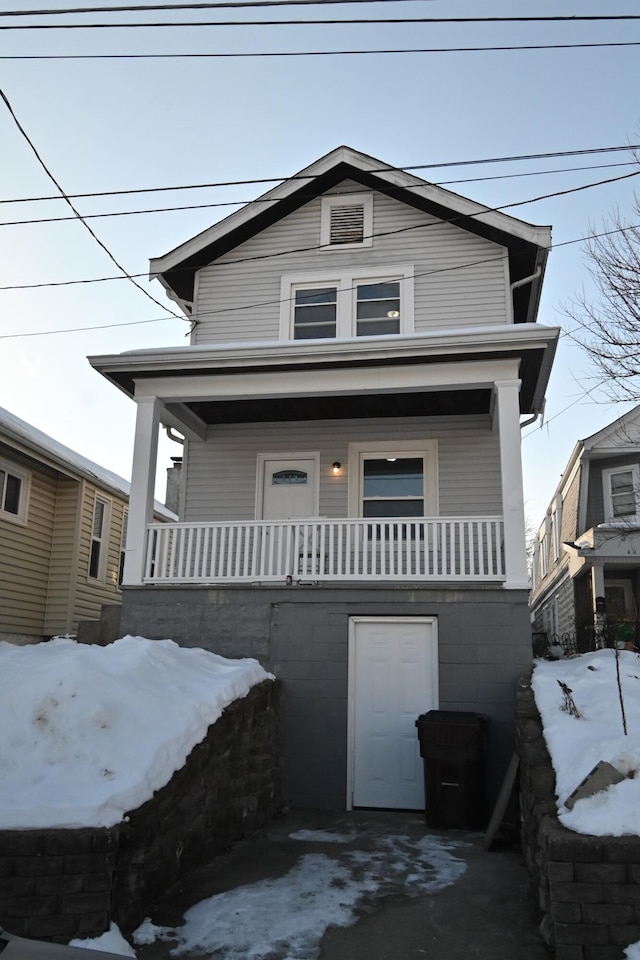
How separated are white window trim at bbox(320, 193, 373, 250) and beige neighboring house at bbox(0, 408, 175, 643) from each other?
5.99 metres

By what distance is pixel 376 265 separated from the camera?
38.8 feet

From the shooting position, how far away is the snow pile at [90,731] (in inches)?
164

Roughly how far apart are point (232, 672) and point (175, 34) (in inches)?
251

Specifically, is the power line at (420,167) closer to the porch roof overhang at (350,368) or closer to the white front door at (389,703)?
the porch roof overhang at (350,368)

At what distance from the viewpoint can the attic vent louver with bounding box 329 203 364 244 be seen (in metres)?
12.1

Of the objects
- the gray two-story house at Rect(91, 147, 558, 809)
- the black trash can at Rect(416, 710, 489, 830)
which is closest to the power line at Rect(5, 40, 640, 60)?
the gray two-story house at Rect(91, 147, 558, 809)

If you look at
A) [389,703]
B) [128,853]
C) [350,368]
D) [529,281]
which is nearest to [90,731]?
A: [128,853]

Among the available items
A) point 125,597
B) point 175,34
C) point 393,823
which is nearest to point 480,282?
point 175,34

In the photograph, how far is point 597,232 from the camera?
30.1 feet

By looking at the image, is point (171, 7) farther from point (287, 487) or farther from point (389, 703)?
point (389, 703)

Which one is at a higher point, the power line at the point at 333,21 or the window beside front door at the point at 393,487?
the power line at the point at 333,21

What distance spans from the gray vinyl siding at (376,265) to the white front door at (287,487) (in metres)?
2.10

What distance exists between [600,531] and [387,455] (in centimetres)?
656

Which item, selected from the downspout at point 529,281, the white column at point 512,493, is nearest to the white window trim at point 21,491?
the white column at point 512,493
